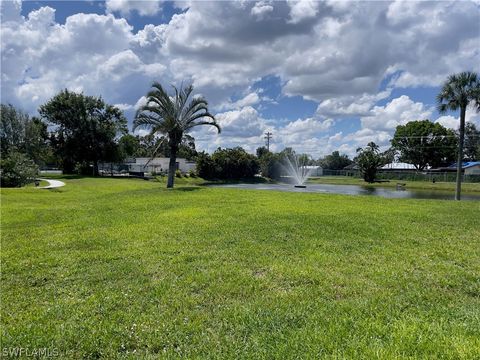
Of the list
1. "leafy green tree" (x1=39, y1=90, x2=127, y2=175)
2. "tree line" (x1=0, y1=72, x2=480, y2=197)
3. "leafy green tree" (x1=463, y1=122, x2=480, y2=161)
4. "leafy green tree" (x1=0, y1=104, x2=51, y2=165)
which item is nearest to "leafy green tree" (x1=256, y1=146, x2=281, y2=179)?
"tree line" (x1=0, y1=72, x2=480, y2=197)

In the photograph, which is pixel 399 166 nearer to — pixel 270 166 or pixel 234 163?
pixel 270 166

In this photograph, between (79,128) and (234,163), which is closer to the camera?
(79,128)

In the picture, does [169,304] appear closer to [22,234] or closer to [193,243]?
[193,243]

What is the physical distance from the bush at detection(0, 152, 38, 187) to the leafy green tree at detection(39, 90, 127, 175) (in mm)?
26818

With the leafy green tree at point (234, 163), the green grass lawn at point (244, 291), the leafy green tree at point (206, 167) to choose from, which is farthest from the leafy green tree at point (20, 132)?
the green grass lawn at point (244, 291)

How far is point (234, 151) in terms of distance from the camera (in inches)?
2414

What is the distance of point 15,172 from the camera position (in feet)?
79.0

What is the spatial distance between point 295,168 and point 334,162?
153 feet

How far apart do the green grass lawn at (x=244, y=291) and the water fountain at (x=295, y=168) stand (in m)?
50.9

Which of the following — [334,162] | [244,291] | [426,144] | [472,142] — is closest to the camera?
[244,291]

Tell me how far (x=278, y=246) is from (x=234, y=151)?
55.2 metres

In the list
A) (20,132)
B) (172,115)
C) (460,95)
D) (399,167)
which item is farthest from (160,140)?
(399,167)

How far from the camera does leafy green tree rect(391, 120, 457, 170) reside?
74875mm

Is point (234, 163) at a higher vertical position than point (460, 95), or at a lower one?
lower
